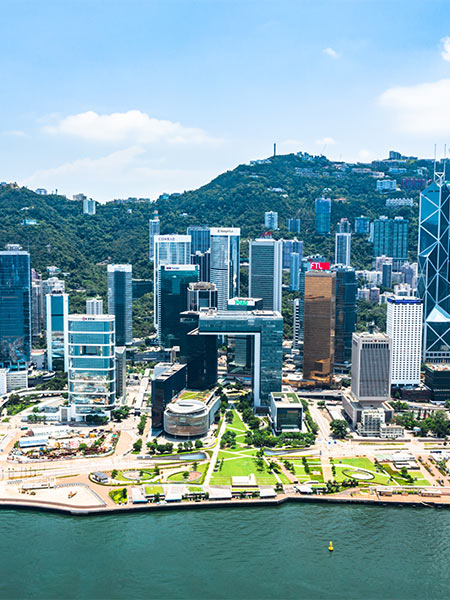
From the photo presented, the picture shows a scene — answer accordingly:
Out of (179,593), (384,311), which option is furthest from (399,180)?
(179,593)

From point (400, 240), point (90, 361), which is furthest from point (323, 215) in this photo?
point (90, 361)

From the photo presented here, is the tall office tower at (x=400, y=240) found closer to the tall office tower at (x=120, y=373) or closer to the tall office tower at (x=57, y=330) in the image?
the tall office tower at (x=57, y=330)

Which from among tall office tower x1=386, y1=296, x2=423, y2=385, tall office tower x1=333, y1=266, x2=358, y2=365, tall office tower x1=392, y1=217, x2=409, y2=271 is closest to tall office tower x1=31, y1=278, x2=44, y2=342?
tall office tower x1=333, y1=266, x2=358, y2=365

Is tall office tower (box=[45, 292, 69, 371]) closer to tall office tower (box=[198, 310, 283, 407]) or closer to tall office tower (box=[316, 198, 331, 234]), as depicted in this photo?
tall office tower (box=[198, 310, 283, 407])

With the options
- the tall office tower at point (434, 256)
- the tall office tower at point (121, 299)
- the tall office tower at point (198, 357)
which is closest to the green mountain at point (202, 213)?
the tall office tower at point (121, 299)

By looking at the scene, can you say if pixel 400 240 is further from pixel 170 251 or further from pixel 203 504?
pixel 203 504

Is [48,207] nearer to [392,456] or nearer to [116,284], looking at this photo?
[116,284]
